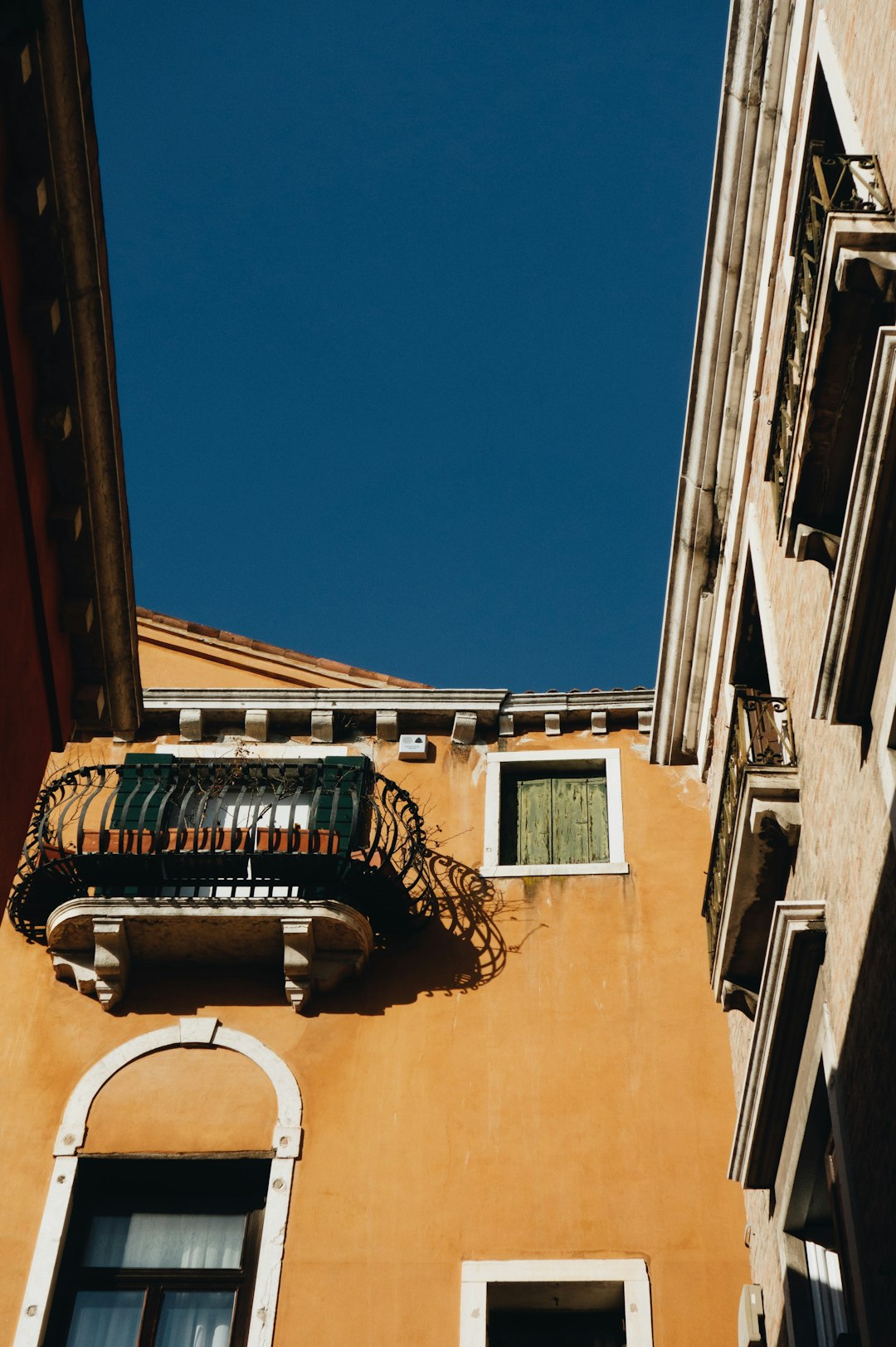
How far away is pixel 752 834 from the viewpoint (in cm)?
861

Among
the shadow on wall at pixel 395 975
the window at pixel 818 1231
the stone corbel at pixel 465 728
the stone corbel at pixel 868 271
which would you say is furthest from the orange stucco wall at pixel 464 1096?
the stone corbel at pixel 868 271

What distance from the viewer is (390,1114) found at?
1102cm

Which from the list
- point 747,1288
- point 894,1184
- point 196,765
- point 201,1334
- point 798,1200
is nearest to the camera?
point 894,1184

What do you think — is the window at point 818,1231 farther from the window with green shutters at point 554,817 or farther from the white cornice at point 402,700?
the white cornice at point 402,700

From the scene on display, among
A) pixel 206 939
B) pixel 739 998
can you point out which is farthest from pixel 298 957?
pixel 739 998

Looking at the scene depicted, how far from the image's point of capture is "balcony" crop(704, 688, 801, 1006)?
8.45 m

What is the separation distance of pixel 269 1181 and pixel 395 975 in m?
1.91

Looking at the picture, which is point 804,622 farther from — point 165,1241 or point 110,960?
point 165,1241

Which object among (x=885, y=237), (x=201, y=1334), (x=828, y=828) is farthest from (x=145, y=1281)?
(x=885, y=237)

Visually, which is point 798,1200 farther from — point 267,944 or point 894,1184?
point 267,944

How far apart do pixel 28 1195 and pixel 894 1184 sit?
679 cm

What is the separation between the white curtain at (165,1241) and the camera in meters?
10.6

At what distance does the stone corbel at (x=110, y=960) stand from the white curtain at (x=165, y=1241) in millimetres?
1642

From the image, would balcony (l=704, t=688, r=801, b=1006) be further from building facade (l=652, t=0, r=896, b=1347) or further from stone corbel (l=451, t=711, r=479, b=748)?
stone corbel (l=451, t=711, r=479, b=748)
